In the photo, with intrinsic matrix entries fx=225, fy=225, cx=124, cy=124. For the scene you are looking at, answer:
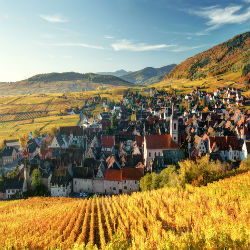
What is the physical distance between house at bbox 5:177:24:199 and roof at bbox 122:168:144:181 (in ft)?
88.3

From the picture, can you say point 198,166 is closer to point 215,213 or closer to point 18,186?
→ point 215,213

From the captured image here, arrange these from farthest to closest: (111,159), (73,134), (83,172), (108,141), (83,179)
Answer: (73,134) < (108,141) < (111,159) < (83,172) < (83,179)

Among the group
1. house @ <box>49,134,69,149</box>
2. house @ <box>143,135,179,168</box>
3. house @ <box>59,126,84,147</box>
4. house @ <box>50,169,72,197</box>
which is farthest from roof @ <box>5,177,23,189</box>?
house @ <box>59,126,84,147</box>

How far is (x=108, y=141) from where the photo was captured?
273 feet

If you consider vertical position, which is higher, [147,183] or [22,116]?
[22,116]

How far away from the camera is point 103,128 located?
114688 mm

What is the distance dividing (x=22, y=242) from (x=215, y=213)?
18.5m

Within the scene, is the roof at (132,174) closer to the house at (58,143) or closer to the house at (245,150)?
the house at (245,150)

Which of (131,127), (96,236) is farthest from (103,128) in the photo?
(96,236)

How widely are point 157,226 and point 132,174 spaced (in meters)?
33.4

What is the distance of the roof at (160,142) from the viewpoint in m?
62.4

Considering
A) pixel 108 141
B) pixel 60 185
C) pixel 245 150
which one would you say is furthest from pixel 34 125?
pixel 245 150

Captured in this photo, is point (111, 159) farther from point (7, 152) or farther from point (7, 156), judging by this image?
point (7, 152)

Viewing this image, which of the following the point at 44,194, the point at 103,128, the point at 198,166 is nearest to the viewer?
the point at 198,166
